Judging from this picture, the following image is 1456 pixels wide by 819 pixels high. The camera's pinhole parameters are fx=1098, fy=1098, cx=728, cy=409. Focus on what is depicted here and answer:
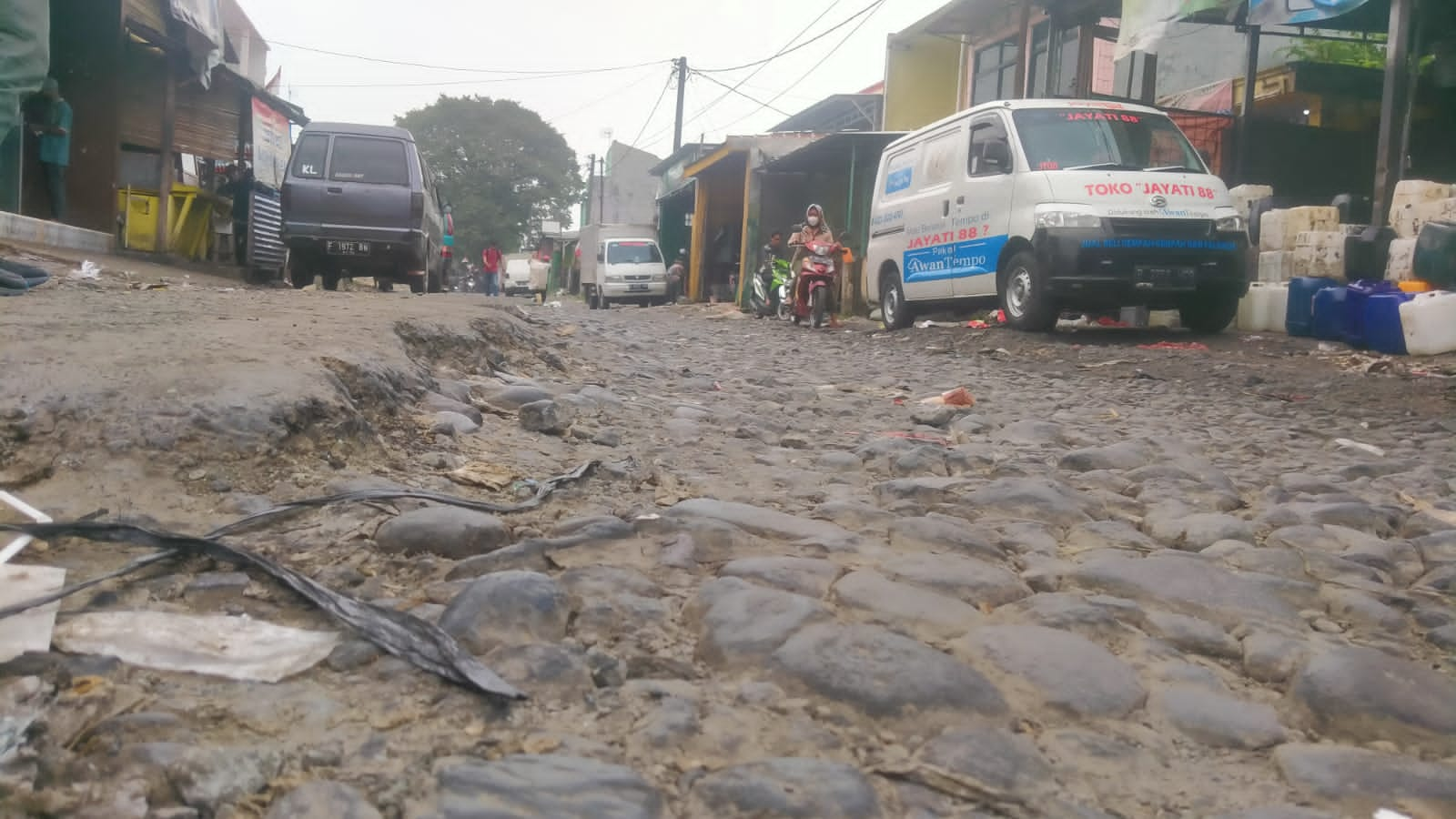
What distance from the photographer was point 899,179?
11.9 m

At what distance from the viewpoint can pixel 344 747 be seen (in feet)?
4.91

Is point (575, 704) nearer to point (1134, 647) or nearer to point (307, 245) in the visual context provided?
point (1134, 647)

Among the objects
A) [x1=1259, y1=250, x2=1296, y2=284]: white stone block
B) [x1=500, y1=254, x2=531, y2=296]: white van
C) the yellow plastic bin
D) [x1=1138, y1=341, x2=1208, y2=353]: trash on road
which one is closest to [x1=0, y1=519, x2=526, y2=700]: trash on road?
[x1=1138, y1=341, x2=1208, y2=353]: trash on road

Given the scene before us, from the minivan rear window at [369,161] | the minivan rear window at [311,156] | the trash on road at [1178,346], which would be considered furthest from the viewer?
the minivan rear window at [369,161]

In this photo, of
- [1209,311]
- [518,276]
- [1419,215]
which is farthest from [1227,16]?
[518,276]

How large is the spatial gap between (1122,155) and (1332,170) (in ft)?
20.6

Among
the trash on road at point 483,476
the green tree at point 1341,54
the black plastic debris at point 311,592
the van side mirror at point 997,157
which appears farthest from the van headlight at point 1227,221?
the black plastic debris at point 311,592

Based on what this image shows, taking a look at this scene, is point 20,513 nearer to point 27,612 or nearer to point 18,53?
point 27,612

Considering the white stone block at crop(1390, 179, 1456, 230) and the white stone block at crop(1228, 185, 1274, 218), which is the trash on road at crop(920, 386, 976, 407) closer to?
the white stone block at crop(1390, 179, 1456, 230)

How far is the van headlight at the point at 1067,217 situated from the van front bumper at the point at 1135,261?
0.15 ft

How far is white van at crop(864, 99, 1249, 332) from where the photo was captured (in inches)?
336

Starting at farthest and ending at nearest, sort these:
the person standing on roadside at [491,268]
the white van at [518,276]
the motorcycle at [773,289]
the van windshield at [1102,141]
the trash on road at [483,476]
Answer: the white van at [518,276], the person standing on roadside at [491,268], the motorcycle at [773,289], the van windshield at [1102,141], the trash on road at [483,476]

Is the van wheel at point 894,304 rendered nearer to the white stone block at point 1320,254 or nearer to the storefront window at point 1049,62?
the white stone block at point 1320,254

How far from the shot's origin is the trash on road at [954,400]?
5.56 meters
